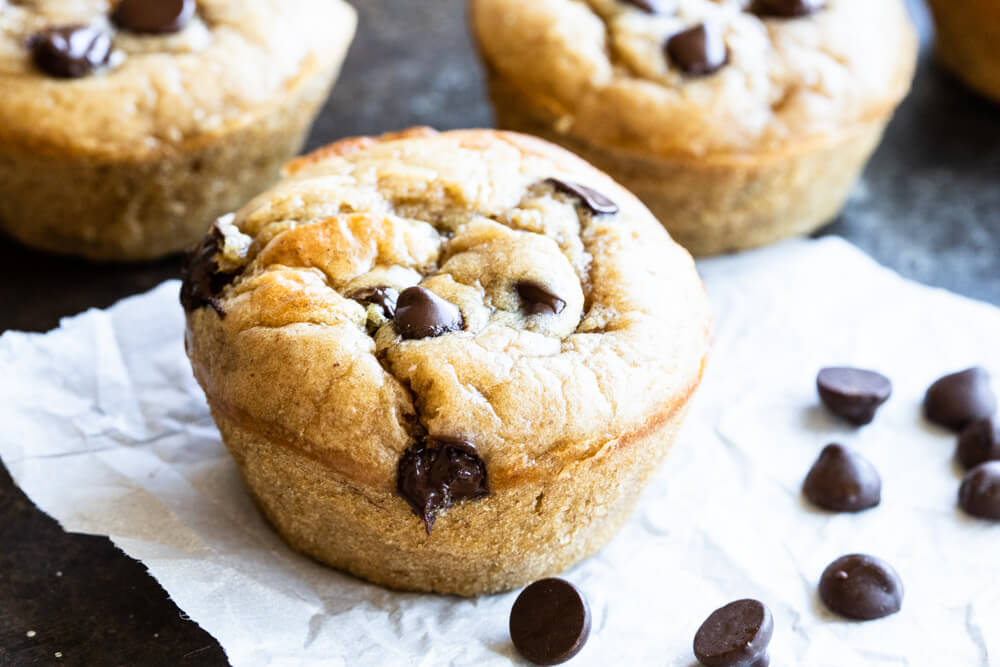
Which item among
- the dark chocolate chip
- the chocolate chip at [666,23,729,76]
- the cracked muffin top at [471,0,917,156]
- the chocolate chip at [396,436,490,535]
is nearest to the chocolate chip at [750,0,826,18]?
the cracked muffin top at [471,0,917,156]

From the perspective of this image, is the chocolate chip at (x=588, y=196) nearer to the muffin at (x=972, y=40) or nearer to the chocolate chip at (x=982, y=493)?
the chocolate chip at (x=982, y=493)

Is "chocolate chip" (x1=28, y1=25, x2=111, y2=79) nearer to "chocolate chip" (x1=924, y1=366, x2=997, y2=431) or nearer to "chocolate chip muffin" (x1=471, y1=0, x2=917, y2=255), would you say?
"chocolate chip muffin" (x1=471, y1=0, x2=917, y2=255)

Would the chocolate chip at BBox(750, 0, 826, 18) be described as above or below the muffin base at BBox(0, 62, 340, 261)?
above

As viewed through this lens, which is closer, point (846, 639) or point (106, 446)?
point (846, 639)

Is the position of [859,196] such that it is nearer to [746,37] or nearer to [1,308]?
[746,37]

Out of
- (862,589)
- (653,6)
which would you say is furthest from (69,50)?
(862,589)

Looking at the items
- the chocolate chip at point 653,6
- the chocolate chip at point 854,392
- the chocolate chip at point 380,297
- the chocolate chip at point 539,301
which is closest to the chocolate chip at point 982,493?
the chocolate chip at point 854,392

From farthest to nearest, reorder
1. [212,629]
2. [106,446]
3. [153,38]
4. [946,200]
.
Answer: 1. [946,200]
2. [153,38]
3. [106,446]
4. [212,629]

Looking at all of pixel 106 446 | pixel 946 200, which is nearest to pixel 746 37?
pixel 946 200
